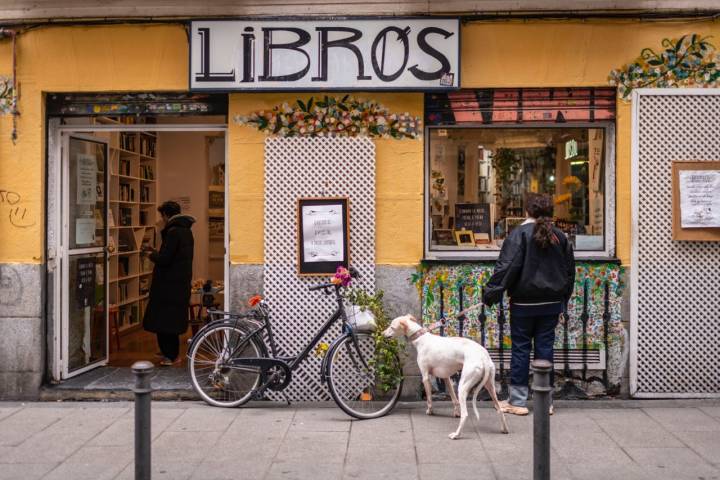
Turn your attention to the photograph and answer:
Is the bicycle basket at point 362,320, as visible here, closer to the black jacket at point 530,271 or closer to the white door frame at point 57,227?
the black jacket at point 530,271

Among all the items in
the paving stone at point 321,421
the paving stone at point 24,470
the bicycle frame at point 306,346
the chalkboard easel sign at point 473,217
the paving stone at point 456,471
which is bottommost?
the paving stone at point 24,470

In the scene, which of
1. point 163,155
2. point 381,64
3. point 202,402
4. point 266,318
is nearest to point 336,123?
point 381,64

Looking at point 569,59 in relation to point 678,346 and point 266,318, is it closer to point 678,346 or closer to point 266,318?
point 678,346

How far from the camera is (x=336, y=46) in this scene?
7758 millimetres

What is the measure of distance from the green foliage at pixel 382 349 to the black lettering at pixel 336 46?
2038 millimetres

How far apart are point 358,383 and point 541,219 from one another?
2.27m

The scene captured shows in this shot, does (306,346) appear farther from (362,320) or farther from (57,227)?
(57,227)

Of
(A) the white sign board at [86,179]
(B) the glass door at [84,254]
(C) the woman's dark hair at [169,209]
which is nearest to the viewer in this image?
(B) the glass door at [84,254]

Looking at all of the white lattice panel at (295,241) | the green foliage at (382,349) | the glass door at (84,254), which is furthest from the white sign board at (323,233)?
the glass door at (84,254)

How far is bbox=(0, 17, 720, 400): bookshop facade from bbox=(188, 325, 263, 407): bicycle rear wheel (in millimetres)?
469

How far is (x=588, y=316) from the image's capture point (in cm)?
781

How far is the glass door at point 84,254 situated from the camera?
841 cm

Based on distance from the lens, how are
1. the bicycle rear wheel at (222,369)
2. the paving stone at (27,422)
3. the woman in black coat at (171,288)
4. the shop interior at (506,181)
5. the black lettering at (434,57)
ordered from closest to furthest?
the paving stone at (27,422), the bicycle rear wheel at (222,369), the black lettering at (434,57), the shop interior at (506,181), the woman in black coat at (171,288)

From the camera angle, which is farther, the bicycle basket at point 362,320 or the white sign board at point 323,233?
the white sign board at point 323,233
